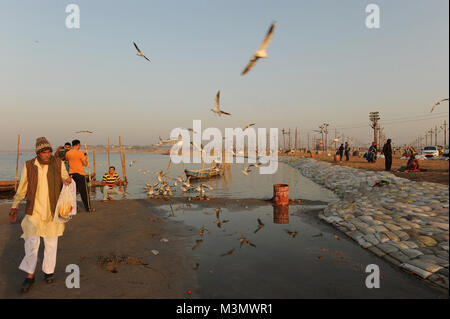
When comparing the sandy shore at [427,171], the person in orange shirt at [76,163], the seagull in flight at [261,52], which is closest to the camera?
the seagull in flight at [261,52]

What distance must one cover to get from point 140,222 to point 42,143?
4.62 meters

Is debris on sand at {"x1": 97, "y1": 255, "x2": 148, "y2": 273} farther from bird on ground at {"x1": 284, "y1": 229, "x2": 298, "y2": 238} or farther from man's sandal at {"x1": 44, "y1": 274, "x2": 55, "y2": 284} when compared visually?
bird on ground at {"x1": 284, "y1": 229, "x2": 298, "y2": 238}

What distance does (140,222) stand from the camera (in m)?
8.22

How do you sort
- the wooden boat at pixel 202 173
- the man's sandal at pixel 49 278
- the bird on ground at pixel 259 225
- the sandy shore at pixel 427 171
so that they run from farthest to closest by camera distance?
the wooden boat at pixel 202 173
the sandy shore at pixel 427 171
the bird on ground at pixel 259 225
the man's sandal at pixel 49 278

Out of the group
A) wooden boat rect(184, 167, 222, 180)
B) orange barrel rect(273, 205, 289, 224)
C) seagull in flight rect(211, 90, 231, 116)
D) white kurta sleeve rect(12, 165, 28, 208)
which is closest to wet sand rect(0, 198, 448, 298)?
orange barrel rect(273, 205, 289, 224)

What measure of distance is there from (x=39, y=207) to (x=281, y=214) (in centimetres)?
768

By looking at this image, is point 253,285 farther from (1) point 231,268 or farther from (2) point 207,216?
(2) point 207,216

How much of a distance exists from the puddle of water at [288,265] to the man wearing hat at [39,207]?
98.1 inches

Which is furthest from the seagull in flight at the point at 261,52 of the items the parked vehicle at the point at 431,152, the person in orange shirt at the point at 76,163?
the parked vehicle at the point at 431,152

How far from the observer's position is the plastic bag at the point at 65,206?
419cm

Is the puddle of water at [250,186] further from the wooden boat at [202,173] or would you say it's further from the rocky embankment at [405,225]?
the rocky embankment at [405,225]
